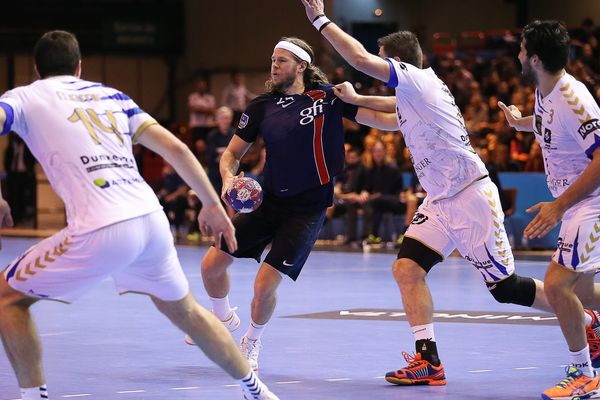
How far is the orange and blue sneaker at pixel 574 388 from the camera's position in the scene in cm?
655

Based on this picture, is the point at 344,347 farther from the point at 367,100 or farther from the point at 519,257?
the point at 519,257

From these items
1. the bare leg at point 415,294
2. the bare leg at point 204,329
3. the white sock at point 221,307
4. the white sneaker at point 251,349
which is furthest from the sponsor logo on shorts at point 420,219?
the bare leg at point 204,329

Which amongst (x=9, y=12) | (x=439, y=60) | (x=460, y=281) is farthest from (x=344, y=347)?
(x=9, y=12)

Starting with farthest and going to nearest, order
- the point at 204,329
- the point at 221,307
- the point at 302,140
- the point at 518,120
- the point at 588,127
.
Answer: the point at 221,307, the point at 302,140, the point at 518,120, the point at 588,127, the point at 204,329

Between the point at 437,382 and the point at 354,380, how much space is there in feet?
1.67

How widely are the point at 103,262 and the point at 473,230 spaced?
2.74m

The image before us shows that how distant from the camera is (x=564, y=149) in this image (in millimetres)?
6754

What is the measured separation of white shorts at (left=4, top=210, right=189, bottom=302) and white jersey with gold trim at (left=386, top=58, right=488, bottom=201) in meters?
2.30

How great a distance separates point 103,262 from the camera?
5.43 metres

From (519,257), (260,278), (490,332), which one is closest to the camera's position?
(260,278)

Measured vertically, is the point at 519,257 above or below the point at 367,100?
below

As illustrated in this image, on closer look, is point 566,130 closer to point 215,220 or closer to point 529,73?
point 529,73

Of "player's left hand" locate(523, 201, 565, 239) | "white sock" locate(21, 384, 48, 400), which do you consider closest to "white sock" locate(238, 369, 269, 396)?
"white sock" locate(21, 384, 48, 400)

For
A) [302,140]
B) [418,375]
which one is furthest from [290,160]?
[418,375]
